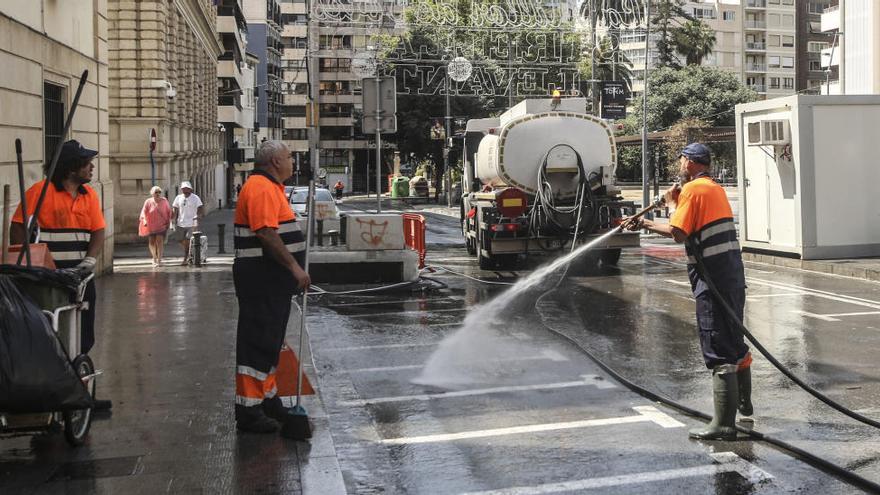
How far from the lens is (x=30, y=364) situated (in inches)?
212

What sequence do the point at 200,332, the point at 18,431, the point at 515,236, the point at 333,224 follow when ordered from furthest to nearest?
the point at 333,224, the point at 515,236, the point at 200,332, the point at 18,431

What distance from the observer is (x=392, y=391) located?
809 centimetres

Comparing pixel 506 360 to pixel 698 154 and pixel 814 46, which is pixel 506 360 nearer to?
pixel 698 154

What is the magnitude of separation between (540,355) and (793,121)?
35.0 ft

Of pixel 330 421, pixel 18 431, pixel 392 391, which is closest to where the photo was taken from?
pixel 18 431

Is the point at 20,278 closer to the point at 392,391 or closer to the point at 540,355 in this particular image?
the point at 392,391

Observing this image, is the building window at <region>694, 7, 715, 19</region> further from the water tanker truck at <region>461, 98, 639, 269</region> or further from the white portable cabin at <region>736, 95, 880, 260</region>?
the water tanker truck at <region>461, 98, 639, 269</region>

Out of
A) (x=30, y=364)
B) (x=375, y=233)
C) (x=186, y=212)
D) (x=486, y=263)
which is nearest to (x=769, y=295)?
(x=375, y=233)

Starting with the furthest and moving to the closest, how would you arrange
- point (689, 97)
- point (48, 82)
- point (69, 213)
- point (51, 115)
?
point (689, 97)
point (51, 115)
point (48, 82)
point (69, 213)

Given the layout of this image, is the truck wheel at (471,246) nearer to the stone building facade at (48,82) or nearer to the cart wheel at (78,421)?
the stone building facade at (48,82)

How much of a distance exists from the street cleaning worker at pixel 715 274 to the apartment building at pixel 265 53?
308 feet

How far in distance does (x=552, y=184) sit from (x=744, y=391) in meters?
11.0

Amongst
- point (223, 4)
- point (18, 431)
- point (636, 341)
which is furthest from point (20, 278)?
point (223, 4)

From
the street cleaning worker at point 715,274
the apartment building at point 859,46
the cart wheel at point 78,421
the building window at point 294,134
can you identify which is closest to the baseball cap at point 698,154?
the street cleaning worker at point 715,274
